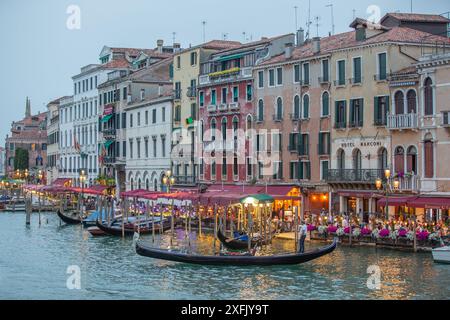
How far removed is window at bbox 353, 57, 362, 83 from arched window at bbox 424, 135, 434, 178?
448cm

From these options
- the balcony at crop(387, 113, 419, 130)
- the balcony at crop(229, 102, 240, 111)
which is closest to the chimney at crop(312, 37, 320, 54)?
the balcony at crop(387, 113, 419, 130)

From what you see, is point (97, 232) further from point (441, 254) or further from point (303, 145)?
point (441, 254)

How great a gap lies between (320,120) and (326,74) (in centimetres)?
183

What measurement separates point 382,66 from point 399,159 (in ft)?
11.4

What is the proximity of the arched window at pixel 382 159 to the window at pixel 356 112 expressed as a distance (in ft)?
4.66

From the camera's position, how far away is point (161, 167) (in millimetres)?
48625

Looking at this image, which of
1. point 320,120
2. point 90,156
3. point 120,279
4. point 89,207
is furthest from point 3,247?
point 90,156

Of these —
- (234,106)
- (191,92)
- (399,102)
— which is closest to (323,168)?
(399,102)

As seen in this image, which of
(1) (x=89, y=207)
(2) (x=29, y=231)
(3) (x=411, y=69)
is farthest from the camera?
(1) (x=89, y=207)

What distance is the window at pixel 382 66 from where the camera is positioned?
110 ft

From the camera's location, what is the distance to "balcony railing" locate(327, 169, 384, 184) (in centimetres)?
3356

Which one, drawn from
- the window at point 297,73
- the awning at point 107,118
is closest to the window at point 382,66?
the window at point 297,73

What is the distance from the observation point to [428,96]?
1228 inches
